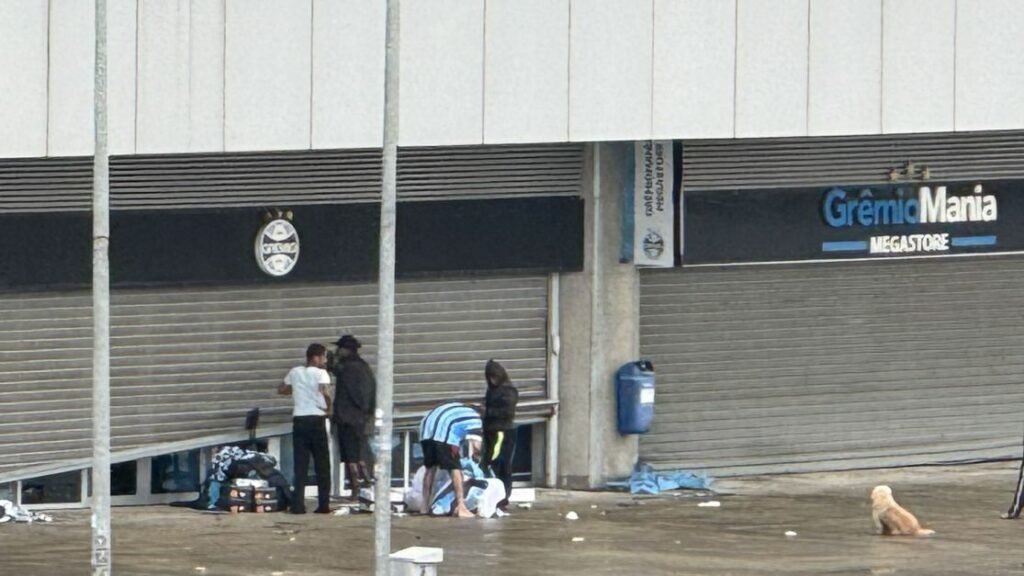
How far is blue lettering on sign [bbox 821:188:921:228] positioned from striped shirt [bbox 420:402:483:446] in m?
5.41

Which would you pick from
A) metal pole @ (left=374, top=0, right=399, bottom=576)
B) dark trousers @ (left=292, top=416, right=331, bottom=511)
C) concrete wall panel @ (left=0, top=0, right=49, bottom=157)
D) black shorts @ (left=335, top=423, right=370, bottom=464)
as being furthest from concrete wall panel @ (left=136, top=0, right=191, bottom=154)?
metal pole @ (left=374, top=0, right=399, bottom=576)

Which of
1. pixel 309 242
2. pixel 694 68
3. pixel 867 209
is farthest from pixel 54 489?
pixel 867 209

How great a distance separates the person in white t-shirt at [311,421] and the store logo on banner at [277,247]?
873mm

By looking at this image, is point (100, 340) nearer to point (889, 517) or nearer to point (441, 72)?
point (441, 72)

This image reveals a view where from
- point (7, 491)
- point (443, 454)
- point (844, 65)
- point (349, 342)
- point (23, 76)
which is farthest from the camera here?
point (844, 65)

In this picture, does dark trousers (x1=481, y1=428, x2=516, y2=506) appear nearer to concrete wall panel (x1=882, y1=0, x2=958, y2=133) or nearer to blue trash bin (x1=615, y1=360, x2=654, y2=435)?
blue trash bin (x1=615, y1=360, x2=654, y2=435)

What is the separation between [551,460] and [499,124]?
4.34 meters

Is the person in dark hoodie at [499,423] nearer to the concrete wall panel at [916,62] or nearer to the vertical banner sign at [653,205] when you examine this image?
the vertical banner sign at [653,205]

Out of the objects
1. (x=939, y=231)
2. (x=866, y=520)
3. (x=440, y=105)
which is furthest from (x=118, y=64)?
(x=939, y=231)

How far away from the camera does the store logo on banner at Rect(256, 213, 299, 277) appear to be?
71.5ft

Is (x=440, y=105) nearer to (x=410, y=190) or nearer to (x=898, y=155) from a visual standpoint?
(x=410, y=190)

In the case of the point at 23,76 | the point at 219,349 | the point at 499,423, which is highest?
the point at 23,76

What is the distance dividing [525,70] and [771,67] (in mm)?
2732

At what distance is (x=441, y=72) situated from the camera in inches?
842
